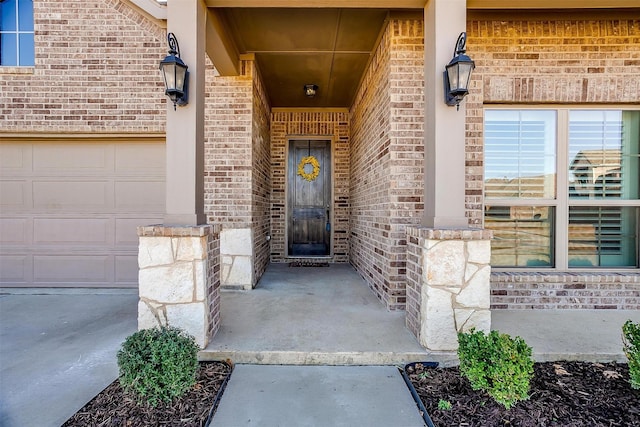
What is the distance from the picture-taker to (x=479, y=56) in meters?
3.35

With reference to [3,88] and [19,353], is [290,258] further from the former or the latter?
[3,88]

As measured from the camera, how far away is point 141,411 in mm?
1826

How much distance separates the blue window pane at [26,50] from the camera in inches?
164

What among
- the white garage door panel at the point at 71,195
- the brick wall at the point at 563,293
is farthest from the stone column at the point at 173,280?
the brick wall at the point at 563,293

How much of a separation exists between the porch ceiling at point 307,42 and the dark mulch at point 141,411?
10.7 feet

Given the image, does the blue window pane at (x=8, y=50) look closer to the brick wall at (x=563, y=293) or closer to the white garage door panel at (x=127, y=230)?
the white garage door panel at (x=127, y=230)

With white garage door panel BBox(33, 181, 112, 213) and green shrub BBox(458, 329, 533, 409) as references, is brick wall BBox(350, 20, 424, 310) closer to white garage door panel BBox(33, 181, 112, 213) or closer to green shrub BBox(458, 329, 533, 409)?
green shrub BBox(458, 329, 533, 409)

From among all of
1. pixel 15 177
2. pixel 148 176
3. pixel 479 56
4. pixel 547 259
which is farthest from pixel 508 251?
pixel 15 177

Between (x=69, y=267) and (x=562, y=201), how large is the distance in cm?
604

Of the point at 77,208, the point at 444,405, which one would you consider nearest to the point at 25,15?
the point at 77,208

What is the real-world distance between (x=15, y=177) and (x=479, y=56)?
5.89 meters

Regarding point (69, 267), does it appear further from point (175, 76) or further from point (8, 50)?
point (175, 76)

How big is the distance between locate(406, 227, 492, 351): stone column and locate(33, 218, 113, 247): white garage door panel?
414cm

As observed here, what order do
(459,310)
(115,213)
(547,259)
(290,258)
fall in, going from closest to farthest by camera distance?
(459,310)
(547,259)
(115,213)
(290,258)
